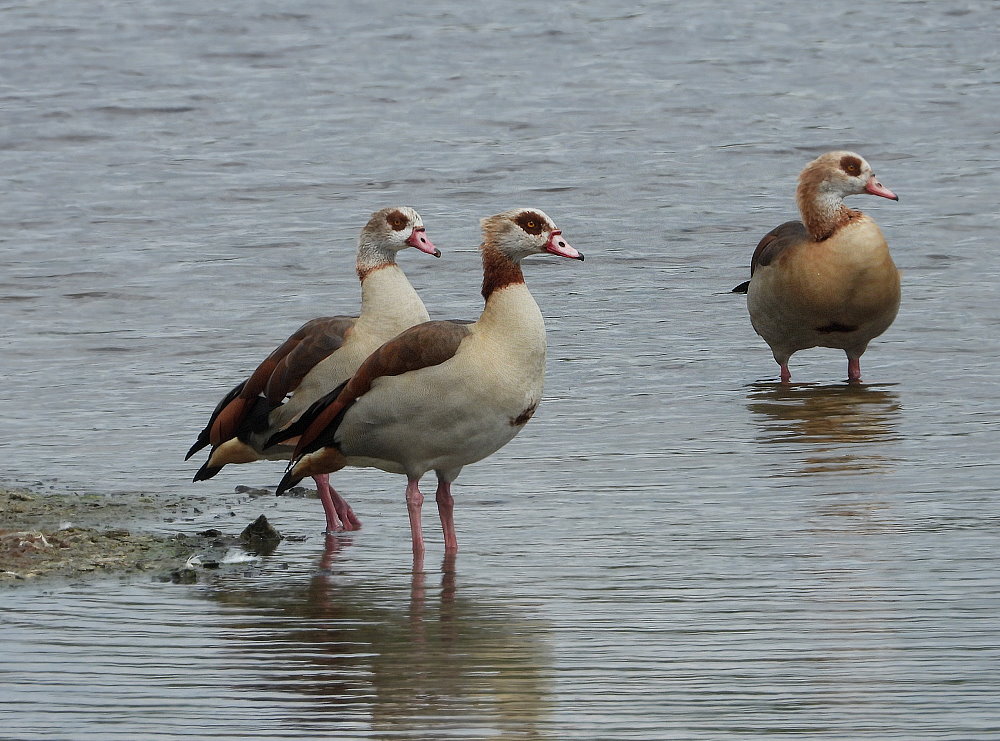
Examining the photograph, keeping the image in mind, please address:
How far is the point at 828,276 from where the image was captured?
11.8 meters

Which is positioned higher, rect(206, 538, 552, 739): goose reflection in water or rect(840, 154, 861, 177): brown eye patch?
rect(840, 154, 861, 177): brown eye patch

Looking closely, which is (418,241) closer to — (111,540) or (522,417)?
(522,417)

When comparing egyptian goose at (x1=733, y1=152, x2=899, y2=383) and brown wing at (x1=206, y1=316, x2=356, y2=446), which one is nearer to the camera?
brown wing at (x1=206, y1=316, x2=356, y2=446)

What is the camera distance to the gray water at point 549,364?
597cm

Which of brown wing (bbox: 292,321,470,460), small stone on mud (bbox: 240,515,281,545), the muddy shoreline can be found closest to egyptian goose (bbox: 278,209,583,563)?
brown wing (bbox: 292,321,470,460)

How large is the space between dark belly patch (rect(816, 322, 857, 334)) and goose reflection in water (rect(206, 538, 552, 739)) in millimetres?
4869

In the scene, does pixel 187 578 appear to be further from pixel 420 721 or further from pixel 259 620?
pixel 420 721

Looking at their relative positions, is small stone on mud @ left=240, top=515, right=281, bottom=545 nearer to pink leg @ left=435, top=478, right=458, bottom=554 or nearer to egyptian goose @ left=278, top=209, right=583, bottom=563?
egyptian goose @ left=278, top=209, right=583, bottom=563

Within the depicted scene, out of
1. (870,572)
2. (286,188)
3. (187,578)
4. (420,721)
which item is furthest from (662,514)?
(286,188)

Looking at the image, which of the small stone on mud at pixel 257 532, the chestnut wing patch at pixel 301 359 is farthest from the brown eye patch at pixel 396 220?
the small stone on mud at pixel 257 532

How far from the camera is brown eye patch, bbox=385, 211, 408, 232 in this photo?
917 centimetres

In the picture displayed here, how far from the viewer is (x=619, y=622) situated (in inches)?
260

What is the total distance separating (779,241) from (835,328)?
2.69 feet

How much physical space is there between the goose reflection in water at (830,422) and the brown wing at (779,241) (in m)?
0.88
